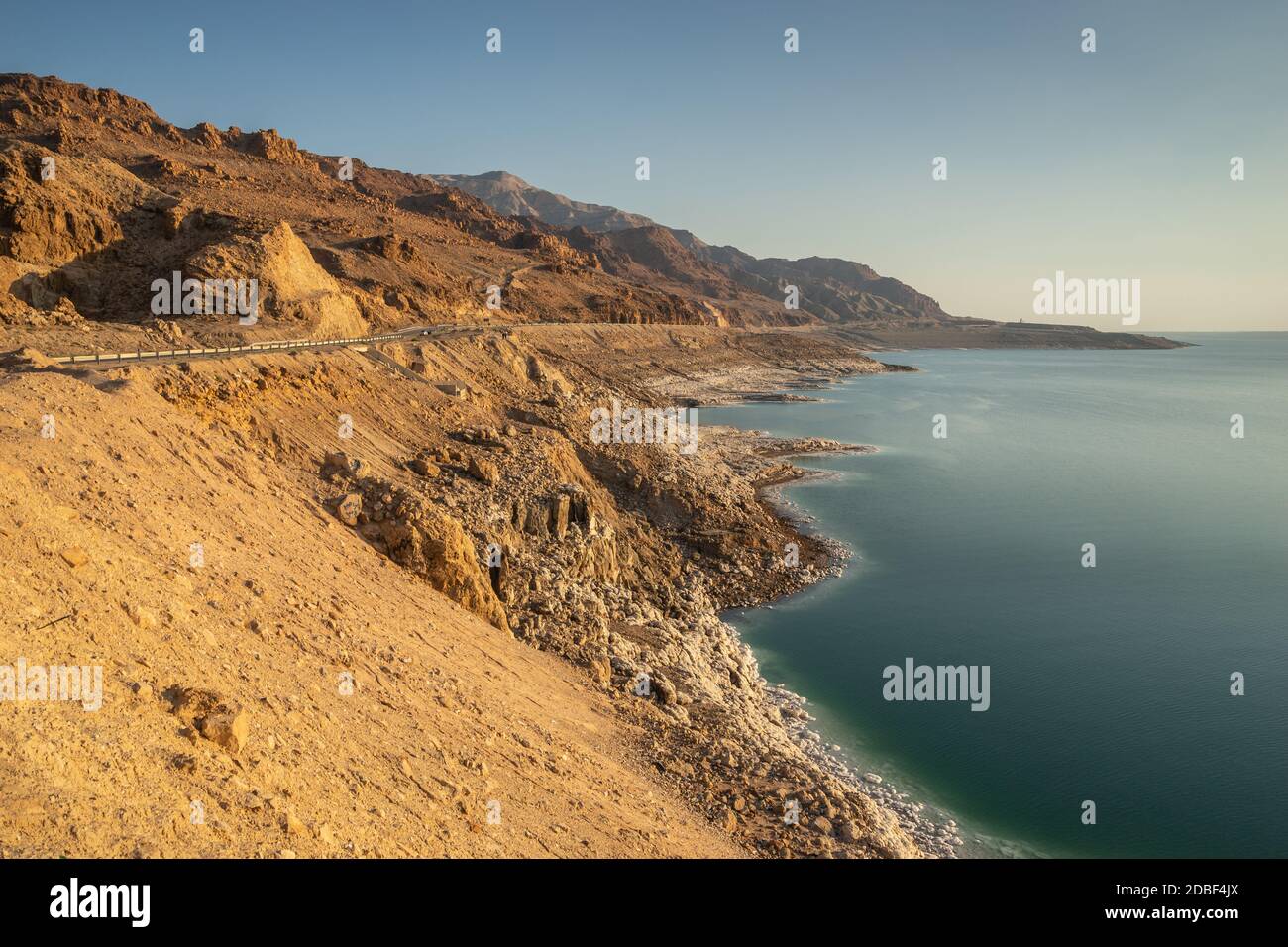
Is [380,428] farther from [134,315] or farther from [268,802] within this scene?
[268,802]

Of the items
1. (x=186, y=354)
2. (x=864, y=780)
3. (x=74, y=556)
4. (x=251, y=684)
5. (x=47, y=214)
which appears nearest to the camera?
(x=74, y=556)

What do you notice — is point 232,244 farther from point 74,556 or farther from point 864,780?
point 864,780

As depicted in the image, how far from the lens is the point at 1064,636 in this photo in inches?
784

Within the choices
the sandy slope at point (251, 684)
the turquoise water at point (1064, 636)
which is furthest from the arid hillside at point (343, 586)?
the turquoise water at point (1064, 636)

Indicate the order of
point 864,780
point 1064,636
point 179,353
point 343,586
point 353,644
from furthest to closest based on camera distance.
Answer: point 1064,636, point 179,353, point 864,780, point 343,586, point 353,644

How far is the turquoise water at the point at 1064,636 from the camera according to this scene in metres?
13.4

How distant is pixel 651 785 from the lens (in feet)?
35.0

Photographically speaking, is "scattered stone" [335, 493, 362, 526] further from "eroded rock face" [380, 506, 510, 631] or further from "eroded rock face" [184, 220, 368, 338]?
"eroded rock face" [184, 220, 368, 338]

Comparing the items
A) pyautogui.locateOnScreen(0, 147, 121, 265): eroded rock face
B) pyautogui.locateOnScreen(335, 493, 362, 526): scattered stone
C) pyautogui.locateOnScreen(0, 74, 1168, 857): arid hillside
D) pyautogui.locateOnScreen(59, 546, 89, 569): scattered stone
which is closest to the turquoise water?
pyautogui.locateOnScreen(0, 74, 1168, 857): arid hillside

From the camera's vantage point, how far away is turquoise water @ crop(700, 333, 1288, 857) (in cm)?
1344

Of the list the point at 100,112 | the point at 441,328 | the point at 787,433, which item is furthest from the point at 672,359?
the point at 100,112

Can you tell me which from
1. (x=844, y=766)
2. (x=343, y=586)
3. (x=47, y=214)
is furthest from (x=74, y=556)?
(x=47, y=214)

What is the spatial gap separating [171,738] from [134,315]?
73.3ft

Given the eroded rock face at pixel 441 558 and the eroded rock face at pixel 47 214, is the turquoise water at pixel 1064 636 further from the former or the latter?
the eroded rock face at pixel 47 214
